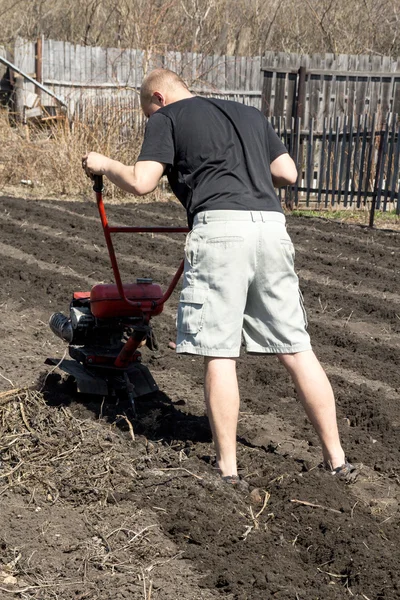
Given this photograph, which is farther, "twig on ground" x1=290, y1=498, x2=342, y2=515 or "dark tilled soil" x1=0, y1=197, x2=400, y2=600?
"twig on ground" x1=290, y1=498, x2=342, y2=515

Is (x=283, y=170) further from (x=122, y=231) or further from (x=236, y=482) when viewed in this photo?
(x=236, y=482)

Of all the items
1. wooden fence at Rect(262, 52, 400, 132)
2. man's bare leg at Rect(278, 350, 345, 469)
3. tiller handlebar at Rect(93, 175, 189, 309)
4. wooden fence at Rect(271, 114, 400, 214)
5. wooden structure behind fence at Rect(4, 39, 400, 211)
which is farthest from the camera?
wooden fence at Rect(262, 52, 400, 132)

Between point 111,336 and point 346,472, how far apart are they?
1.50m

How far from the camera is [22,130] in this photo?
45.9ft

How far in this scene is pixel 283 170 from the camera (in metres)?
3.69

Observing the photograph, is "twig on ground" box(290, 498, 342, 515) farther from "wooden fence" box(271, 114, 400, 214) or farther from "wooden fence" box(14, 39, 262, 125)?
"wooden fence" box(14, 39, 262, 125)

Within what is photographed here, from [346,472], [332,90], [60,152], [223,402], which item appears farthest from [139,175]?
[332,90]

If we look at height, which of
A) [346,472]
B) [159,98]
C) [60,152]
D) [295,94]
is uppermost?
[159,98]

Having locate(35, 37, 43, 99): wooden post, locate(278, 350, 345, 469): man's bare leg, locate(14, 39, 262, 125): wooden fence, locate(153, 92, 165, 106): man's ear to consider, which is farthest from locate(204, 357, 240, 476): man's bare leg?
locate(35, 37, 43, 99): wooden post

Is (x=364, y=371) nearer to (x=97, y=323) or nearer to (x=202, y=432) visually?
(x=202, y=432)

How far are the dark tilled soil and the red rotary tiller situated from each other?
5.6 inches

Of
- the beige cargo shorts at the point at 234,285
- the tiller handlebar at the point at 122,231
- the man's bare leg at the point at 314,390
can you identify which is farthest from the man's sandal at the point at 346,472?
the tiller handlebar at the point at 122,231

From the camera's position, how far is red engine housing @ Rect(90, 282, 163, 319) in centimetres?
407

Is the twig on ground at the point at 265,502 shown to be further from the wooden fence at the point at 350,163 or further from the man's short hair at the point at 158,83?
the wooden fence at the point at 350,163
